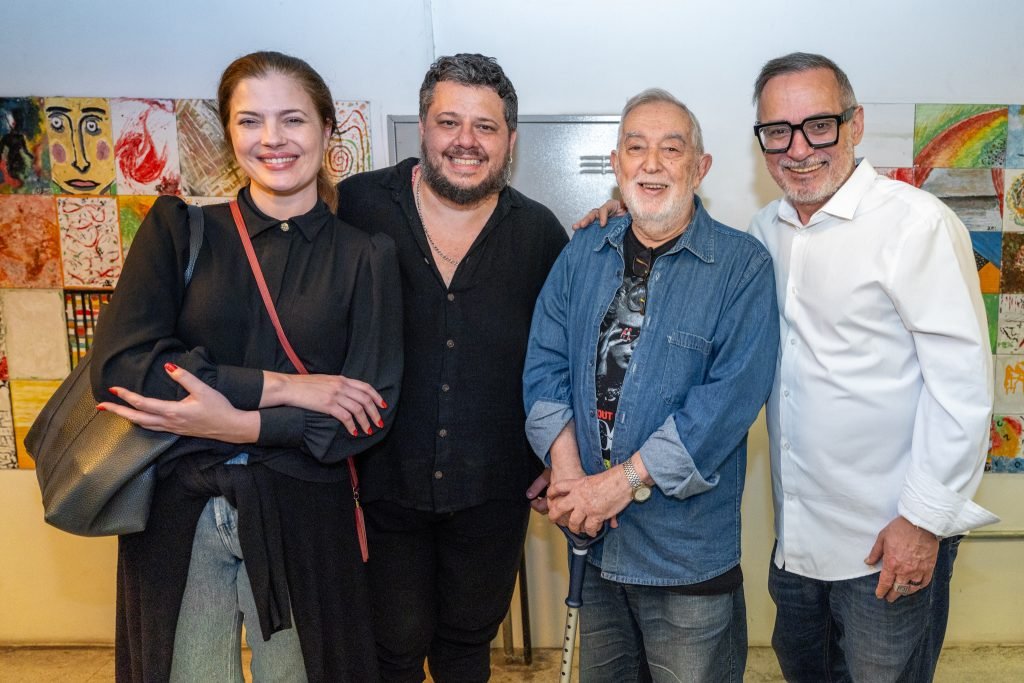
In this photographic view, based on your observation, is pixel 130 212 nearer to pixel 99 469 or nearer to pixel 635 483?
pixel 99 469

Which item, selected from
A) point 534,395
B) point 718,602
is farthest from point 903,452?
point 534,395

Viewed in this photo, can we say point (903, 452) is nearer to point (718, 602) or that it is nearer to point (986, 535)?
point (718, 602)

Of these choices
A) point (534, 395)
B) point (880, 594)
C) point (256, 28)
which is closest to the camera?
point (880, 594)

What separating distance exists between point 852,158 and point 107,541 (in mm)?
3116

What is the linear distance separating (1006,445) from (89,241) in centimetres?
373

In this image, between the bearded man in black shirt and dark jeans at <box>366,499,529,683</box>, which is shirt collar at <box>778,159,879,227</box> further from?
dark jeans at <box>366,499,529,683</box>

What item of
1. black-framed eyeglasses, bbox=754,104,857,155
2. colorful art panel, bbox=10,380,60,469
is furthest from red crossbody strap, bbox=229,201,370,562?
colorful art panel, bbox=10,380,60,469

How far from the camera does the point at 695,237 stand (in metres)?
1.85

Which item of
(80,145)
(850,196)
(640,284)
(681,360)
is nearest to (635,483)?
(681,360)

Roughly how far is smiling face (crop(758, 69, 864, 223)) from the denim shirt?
0.20m

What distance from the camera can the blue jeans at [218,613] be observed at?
1.66 m

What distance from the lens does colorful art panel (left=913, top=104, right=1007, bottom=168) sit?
2848mm

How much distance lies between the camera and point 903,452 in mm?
1835

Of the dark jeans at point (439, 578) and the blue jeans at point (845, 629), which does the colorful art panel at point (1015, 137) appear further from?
the dark jeans at point (439, 578)
